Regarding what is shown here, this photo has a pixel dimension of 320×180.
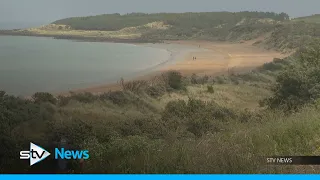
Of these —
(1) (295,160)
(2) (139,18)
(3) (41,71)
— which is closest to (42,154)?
(1) (295,160)

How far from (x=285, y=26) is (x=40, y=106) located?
38507 millimetres

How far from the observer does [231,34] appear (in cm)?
4981

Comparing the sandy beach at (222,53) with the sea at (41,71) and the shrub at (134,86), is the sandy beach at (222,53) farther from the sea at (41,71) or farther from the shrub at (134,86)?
the sea at (41,71)

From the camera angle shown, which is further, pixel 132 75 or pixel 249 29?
pixel 249 29

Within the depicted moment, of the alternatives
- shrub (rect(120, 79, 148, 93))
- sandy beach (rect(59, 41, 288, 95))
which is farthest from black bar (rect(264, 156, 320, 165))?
sandy beach (rect(59, 41, 288, 95))

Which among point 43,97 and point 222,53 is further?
point 222,53

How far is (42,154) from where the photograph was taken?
317 centimetres

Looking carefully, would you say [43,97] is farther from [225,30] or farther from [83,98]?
[225,30]

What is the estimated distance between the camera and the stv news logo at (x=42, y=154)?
3.13m

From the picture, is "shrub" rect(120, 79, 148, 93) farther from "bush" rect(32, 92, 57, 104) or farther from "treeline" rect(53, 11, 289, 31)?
"bush" rect(32, 92, 57, 104)

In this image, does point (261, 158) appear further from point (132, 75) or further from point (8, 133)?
point (132, 75)

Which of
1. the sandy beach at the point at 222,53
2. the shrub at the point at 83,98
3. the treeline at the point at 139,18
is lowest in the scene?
the sandy beach at the point at 222,53

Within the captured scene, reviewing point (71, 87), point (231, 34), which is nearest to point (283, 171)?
point (71, 87)

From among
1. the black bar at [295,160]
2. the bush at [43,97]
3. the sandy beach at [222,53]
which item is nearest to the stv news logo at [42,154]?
the black bar at [295,160]
